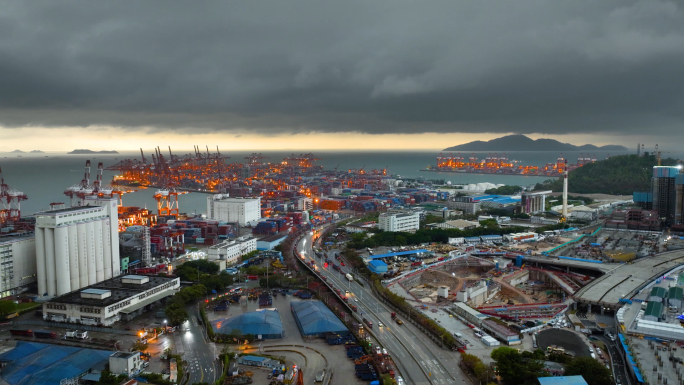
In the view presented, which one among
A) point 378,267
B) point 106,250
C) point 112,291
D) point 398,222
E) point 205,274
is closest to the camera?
point 112,291

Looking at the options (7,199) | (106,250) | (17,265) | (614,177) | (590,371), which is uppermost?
(614,177)

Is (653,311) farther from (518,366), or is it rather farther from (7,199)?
(7,199)

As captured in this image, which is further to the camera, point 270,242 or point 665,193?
point 665,193

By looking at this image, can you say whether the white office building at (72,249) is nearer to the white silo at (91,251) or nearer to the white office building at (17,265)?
the white silo at (91,251)

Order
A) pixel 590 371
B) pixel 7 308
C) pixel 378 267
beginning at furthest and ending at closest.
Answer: pixel 378 267, pixel 7 308, pixel 590 371

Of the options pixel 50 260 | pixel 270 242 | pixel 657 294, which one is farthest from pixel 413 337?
pixel 270 242

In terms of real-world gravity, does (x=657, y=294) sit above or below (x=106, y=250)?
below

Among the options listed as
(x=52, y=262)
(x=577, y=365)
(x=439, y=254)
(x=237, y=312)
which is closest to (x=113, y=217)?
(x=52, y=262)
